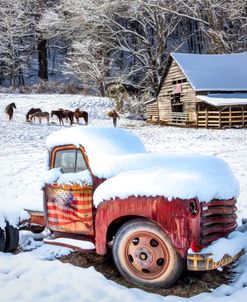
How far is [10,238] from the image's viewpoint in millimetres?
6598

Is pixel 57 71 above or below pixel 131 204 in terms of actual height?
above

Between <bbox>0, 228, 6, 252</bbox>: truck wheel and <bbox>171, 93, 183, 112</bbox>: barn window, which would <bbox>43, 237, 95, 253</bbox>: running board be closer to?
<bbox>0, 228, 6, 252</bbox>: truck wheel

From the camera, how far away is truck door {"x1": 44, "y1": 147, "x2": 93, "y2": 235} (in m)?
6.00

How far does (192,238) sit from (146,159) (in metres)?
1.37

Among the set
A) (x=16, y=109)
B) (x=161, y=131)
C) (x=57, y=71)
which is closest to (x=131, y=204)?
(x=161, y=131)

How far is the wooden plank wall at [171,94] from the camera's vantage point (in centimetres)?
3300

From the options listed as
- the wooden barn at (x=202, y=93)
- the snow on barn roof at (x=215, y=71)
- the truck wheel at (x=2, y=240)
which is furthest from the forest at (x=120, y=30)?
the truck wheel at (x=2, y=240)

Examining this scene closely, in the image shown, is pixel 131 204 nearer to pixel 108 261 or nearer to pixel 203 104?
pixel 108 261

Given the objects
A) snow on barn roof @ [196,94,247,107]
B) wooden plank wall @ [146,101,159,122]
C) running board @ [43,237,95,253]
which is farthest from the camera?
wooden plank wall @ [146,101,159,122]

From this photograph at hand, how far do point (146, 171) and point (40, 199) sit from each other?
5.67 metres

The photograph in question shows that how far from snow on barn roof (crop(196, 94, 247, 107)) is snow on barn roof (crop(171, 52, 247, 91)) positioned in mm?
637

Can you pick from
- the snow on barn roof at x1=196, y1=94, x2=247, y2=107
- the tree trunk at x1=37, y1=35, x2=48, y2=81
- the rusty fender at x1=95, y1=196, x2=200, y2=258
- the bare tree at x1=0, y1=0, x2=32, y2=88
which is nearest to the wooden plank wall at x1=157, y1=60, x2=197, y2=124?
the snow on barn roof at x1=196, y1=94, x2=247, y2=107

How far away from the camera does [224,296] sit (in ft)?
16.2

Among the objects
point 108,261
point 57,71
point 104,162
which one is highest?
point 57,71
